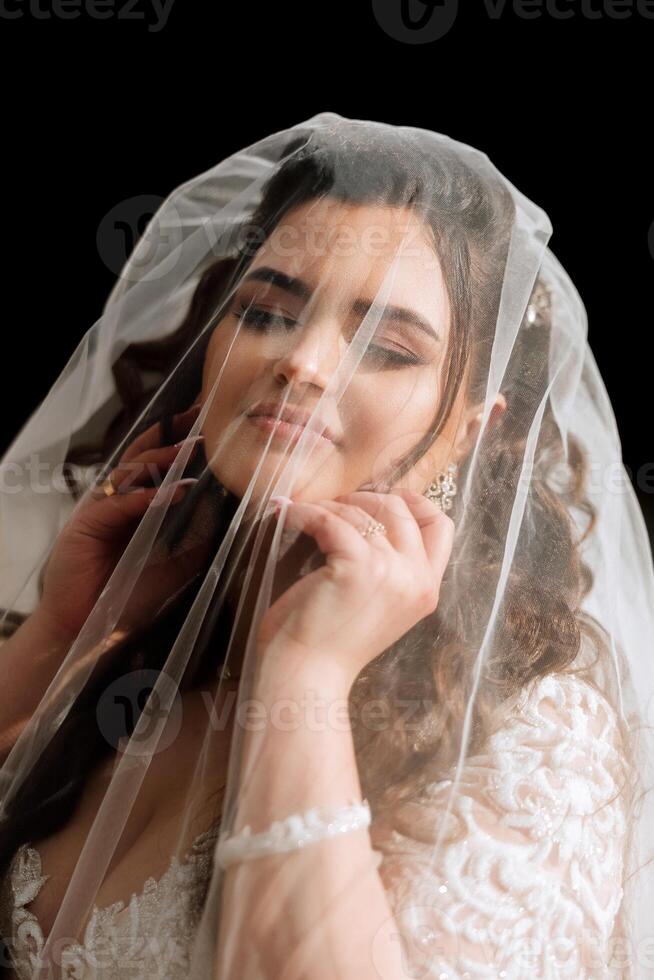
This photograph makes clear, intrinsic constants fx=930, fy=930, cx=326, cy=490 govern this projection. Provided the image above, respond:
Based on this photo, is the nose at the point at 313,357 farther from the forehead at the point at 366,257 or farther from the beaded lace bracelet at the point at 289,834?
the beaded lace bracelet at the point at 289,834

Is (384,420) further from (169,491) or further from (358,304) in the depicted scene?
(169,491)

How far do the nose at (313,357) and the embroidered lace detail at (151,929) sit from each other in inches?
17.4

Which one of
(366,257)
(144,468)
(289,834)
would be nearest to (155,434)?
(144,468)

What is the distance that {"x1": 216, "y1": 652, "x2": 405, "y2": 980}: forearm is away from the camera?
0.75 meters

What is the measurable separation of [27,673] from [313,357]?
527 mm

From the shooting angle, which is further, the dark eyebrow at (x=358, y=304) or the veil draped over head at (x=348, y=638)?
the dark eyebrow at (x=358, y=304)

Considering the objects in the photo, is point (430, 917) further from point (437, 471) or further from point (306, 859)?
point (437, 471)

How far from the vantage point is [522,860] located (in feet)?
2.78

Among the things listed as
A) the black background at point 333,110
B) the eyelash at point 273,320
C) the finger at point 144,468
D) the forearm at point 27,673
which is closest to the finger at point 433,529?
the eyelash at point 273,320

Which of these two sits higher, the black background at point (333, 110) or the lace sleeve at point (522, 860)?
→ the black background at point (333, 110)

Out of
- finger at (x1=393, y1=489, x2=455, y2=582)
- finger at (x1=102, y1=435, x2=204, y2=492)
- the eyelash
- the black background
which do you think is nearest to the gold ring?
finger at (x1=102, y1=435, x2=204, y2=492)

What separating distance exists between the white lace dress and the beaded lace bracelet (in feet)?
0.21

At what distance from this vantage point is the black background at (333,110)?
1.73 meters

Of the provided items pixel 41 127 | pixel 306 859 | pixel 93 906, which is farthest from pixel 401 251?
pixel 41 127
